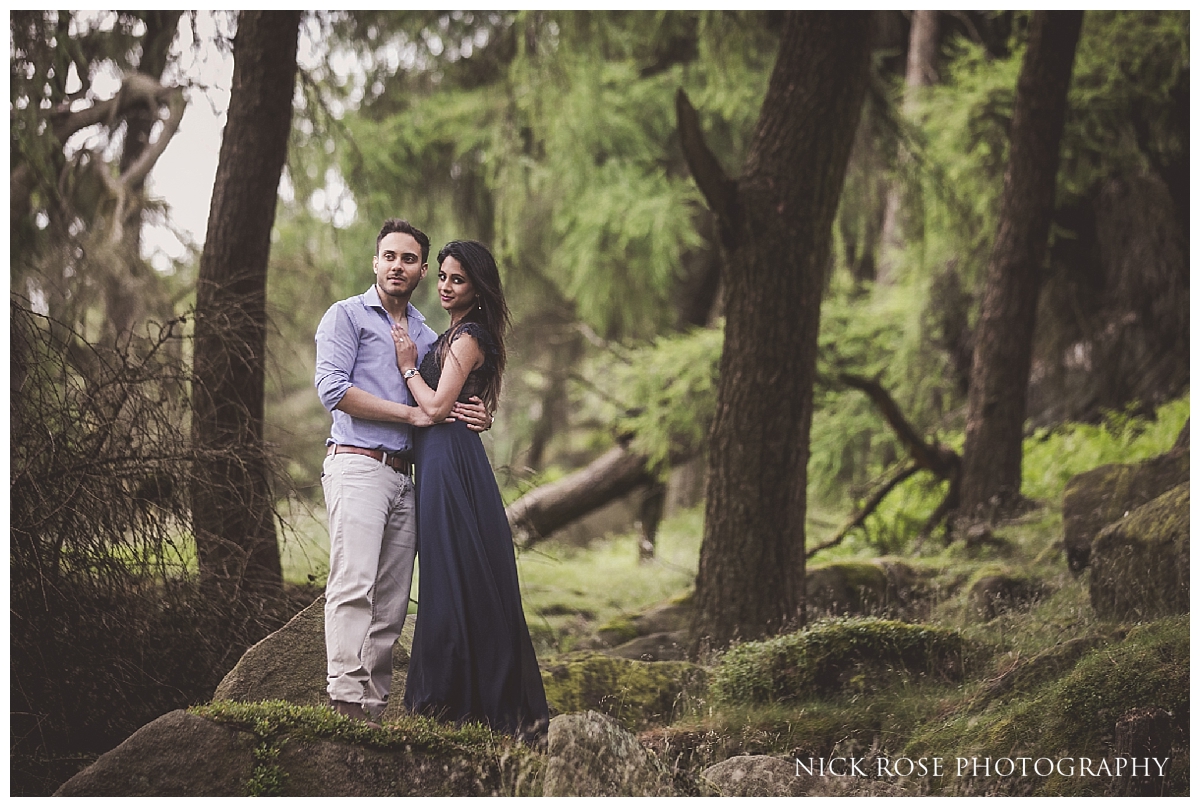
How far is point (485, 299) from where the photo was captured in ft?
14.2

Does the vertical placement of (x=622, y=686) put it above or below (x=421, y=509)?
below

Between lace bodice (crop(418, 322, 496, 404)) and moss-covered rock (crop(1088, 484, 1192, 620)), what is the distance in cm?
381

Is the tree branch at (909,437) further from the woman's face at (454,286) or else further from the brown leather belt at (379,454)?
the brown leather belt at (379,454)

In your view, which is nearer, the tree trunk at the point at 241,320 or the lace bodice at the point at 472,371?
the lace bodice at the point at 472,371

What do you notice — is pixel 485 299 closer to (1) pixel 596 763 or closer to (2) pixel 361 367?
(2) pixel 361 367

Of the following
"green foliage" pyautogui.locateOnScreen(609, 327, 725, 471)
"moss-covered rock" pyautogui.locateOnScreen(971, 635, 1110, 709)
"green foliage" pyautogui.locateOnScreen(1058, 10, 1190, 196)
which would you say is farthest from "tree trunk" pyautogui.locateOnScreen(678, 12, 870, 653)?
"green foliage" pyautogui.locateOnScreen(1058, 10, 1190, 196)

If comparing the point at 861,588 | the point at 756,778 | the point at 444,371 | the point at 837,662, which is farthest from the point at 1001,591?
the point at 444,371

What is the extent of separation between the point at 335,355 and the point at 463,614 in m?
1.16

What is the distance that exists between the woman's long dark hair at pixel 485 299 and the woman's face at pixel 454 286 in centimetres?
2

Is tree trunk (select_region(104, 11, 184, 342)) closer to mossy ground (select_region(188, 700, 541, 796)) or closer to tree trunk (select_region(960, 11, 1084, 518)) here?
mossy ground (select_region(188, 700, 541, 796))

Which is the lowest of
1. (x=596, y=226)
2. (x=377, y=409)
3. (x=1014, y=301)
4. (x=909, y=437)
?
(x=909, y=437)

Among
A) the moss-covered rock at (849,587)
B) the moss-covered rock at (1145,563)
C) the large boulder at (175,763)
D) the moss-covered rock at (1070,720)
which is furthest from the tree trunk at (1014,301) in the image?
the large boulder at (175,763)

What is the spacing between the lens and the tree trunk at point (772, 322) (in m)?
6.50

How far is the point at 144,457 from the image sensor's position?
500 cm
